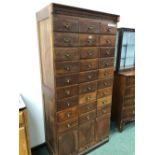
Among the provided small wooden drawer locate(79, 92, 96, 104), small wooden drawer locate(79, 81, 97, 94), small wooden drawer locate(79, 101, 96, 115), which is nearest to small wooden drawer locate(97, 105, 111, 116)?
small wooden drawer locate(79, 101, 96, 115)

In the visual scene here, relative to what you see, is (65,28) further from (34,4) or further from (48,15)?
(34,4)

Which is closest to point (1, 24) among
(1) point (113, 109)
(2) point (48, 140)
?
(2) point (48, 140)

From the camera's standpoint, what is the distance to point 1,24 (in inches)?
20.5

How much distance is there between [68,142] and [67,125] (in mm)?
244

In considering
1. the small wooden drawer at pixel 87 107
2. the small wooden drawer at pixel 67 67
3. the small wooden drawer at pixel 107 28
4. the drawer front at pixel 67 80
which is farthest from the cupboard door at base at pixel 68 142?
the small wooden drawer at pixel 107 28

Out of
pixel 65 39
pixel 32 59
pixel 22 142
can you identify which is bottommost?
pixel 22 142

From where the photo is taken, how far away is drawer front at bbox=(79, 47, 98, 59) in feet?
5.06

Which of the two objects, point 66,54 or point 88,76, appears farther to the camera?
point 88,76

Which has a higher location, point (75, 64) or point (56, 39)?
point (56, 39)

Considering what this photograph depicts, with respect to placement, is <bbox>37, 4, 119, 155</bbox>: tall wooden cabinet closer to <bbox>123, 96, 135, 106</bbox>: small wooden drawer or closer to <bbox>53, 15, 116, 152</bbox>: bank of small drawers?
<bbox>53, 15, 116, 152</bbox>: bank of small drawers

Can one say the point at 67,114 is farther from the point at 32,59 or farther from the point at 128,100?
the point at 128,100

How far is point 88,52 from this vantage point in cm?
159

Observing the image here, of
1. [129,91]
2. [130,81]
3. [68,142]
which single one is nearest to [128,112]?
[129,91]
